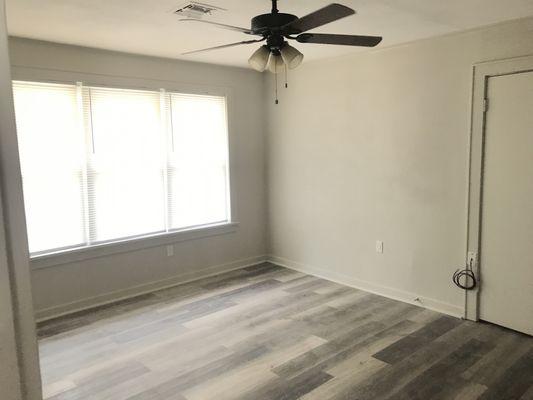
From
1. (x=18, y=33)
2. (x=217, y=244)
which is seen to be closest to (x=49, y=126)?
(x=18, y=33)

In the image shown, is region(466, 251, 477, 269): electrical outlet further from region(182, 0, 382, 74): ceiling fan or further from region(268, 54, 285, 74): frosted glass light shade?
region(268, 54, 285, 74): frosted glass light shade

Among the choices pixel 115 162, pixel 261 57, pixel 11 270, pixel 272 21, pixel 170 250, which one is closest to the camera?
pixel 11 270

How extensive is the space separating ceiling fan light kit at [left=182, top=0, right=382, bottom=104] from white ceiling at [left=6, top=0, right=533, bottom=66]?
15.9 inches

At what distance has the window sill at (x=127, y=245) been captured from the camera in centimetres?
362

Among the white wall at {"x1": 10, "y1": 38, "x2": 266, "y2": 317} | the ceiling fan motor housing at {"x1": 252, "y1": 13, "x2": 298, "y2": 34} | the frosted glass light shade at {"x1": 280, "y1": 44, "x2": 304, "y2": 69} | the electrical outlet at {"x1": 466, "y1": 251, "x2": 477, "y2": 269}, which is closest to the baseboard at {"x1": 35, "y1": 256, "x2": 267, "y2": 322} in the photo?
the white wall at {"x1": 10, "y1": 38, "x2": 266, "y2": 317}

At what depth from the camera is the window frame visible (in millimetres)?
3541

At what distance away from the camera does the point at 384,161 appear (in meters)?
3.99

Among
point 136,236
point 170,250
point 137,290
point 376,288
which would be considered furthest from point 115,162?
point 376,288

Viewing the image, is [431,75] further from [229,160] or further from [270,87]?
[229,160]

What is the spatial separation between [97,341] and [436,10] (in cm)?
344

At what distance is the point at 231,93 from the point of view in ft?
15.8

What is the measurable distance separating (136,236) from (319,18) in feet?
9.80

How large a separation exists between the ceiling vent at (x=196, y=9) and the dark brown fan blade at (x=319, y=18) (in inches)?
27.7

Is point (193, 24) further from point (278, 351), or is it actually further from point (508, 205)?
point (508, 205)
